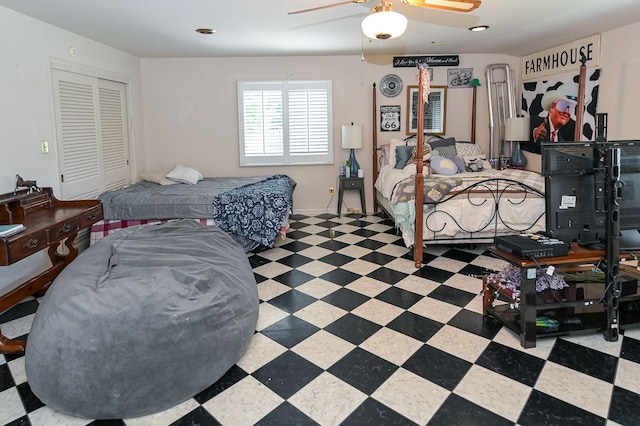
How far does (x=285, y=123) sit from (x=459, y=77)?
262 cm

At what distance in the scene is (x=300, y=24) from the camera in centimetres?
410

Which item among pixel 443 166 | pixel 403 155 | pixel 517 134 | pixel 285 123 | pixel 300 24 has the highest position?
pixel 300 24

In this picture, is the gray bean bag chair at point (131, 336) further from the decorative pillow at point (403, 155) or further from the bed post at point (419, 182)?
the decorative pillow at point (403, 155)

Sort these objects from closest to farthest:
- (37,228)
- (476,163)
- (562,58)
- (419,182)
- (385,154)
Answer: (37,228), (419,182), (562,58), (476,163), (385,154)

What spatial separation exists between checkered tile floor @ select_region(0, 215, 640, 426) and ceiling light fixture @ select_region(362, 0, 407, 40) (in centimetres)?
190

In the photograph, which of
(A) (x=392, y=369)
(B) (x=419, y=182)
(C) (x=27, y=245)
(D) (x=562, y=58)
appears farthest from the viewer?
(D) (x=562, y=58)

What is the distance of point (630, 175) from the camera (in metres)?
2.52

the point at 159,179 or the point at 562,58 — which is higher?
the point at 562,58

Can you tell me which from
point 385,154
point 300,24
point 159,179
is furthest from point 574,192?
point 159,179

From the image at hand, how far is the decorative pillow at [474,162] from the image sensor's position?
5.47 metres

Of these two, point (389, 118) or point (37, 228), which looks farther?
point (389, 118)

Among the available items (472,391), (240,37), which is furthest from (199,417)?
(240,37)

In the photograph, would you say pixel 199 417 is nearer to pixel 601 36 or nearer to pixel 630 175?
pixel 630 175

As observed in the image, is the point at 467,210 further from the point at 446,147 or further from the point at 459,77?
the point at 459,77
